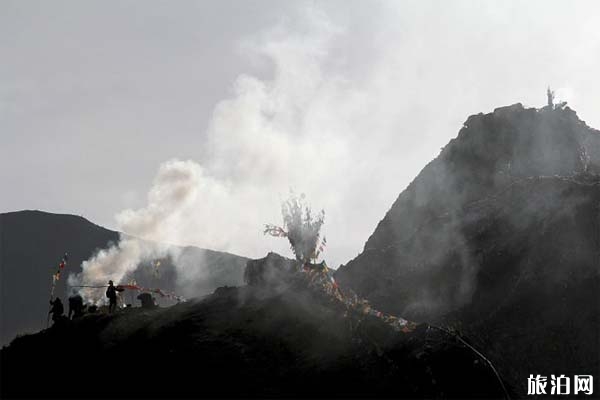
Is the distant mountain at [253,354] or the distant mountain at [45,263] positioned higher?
the distant mountain at [45,263]

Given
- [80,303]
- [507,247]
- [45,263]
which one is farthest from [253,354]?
[45,263]

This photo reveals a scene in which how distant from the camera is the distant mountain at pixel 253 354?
20.4m

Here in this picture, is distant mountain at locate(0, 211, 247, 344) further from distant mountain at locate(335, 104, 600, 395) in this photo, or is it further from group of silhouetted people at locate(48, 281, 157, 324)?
group of silhouetted people at locate(48, 281, 157, 324)

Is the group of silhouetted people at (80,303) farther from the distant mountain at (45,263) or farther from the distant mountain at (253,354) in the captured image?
the distant mountain at (45,263)

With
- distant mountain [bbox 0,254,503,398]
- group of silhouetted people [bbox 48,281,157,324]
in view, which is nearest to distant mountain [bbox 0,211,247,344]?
group of silhouetted people [bbox 48,281,157,324]

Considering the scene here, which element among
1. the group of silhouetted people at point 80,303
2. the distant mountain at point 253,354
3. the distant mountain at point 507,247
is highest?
the distant mountain at point 507,247

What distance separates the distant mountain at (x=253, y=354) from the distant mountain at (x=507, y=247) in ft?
35.2

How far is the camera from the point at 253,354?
76.4ft

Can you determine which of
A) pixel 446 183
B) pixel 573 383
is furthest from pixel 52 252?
pixel 573 383

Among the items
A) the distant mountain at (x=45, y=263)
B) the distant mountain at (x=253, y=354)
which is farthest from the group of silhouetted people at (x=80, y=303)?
the distant mountain at (x=45, y=263)

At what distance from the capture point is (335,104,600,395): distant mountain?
113ft

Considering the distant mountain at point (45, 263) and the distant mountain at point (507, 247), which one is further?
the distant mountain at point (45, 263)

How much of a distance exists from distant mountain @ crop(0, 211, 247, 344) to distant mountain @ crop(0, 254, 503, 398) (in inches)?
3606

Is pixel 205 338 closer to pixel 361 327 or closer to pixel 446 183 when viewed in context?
pixel 361 327
